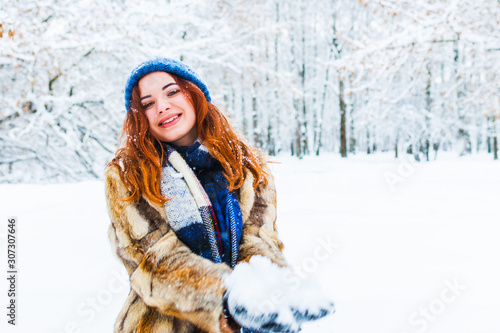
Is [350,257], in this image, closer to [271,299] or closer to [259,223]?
[259,223]

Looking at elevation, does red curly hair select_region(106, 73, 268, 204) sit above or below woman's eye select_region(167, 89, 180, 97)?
below

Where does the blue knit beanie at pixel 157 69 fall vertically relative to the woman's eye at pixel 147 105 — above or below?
above

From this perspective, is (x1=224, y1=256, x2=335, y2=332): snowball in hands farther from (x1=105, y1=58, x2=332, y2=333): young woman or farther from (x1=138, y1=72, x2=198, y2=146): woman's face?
(x1=138, y1=72, x2=198, y2=146): woman's face

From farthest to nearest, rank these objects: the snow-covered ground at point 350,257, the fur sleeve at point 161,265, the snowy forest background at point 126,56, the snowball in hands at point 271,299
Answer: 1. the snowy forest background at point 126,56
2. the snow-covered ground at point 350,257
3. the fur sleeve at point 161,265
4. the snowball in hands at point 271,299

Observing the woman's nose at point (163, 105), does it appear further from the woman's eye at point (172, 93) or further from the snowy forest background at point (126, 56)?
the snowy forest background at point (126, 56)

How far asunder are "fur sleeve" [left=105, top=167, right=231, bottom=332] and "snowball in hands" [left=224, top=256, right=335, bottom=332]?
0.25ft

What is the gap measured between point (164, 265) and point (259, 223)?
0.47 m

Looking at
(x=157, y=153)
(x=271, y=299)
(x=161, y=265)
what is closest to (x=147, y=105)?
(x=157, y=153)

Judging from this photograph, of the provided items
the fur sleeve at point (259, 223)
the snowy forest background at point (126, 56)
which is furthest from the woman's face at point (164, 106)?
the snowy forest background at point (126, 56)

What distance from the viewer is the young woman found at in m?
1.01

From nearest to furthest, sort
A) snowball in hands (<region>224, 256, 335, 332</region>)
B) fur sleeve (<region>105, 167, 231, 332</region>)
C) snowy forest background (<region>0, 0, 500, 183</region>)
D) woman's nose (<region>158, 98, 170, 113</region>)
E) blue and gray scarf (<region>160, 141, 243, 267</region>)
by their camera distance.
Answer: snowball in hands (<region>224, 256, 335, 332</region>) < fur sleeve (<region>105, 167, 231, 332</region>) < blue and gray scarf (<region>160, 141, 243, 267</region>) < woman's nose (<region>158, 98, 170, 113</region>) < snowy forest background (<region>0, 0, 500, 183</region>)

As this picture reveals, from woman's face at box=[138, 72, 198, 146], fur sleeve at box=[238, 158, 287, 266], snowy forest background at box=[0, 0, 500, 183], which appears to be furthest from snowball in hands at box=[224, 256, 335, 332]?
snowy forest background at box=[0, 0, 500, 183]

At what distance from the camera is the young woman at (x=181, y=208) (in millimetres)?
1014

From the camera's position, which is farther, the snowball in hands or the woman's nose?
the woman's nose
